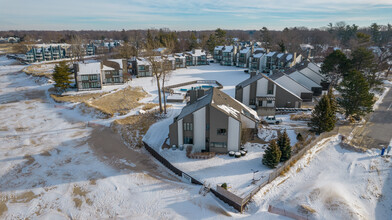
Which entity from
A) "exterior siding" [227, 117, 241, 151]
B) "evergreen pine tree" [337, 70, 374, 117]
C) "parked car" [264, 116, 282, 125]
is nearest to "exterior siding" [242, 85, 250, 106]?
"parked car" [264, 116, 282, 125]

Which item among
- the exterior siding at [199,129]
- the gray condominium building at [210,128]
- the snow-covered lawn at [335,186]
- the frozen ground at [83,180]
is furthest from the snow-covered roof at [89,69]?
the snow-covered lawn at [335,186]

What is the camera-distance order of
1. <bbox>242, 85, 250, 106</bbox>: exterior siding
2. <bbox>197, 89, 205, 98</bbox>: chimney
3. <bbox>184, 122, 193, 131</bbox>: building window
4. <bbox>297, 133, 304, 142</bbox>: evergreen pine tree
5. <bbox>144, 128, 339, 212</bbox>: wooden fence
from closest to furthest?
<bbox>144, 128, 339, 212</bbox>: wooden fence, <bbox>184, 122, 193, 131</bbox>: building window, <bbox>297, 133, 304, 142</bbox>: evergreen pine tree, <bbox>197, 89, 205, 98</bbox>: chimney, <bbox>242, 85, 250, 106</bbox>: exterior siding

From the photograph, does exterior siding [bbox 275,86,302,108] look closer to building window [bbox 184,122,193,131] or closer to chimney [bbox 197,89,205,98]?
chimney [bbox 197,89,205,98]

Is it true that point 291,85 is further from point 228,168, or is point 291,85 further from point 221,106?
point 228,168

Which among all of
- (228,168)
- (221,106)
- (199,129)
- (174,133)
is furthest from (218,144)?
(174,133)

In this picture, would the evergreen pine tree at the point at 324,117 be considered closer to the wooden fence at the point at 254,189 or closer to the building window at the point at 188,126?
the wooden fence at the point at 254,189

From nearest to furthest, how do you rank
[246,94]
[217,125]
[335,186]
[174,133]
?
[335,186] → [217,125] → [174,133] → [246,94]
